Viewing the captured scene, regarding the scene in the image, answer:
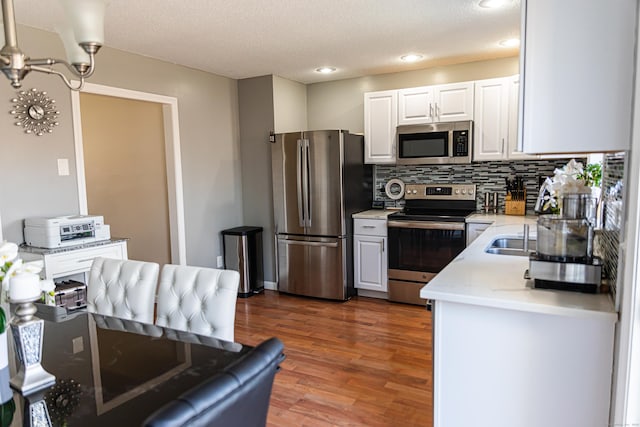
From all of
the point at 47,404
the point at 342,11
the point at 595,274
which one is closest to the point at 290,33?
the point at 342,11

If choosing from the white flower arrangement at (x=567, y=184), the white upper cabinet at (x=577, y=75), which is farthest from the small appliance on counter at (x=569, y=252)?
the white upper cabinet at (x=577, y=75)

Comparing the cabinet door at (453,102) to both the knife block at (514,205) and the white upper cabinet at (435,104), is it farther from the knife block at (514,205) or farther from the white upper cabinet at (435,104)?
the knife block at (514,205)

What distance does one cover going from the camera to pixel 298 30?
3.20 meters

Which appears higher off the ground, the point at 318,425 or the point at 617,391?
the point at 617,391

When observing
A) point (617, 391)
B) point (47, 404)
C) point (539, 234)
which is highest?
point (539, 234)

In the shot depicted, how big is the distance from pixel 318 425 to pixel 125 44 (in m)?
3.13

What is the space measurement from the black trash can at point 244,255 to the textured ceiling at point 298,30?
169cm

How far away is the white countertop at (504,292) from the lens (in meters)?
1.47

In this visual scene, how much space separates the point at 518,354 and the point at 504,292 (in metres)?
0.23

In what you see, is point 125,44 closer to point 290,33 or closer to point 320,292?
point 290,33

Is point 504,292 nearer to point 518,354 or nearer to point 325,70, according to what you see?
point 518,354

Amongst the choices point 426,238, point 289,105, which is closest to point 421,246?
point 426,238

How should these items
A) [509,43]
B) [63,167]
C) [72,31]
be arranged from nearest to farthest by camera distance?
[72,31], [63,167], [509,43]

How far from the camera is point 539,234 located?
171 cm
